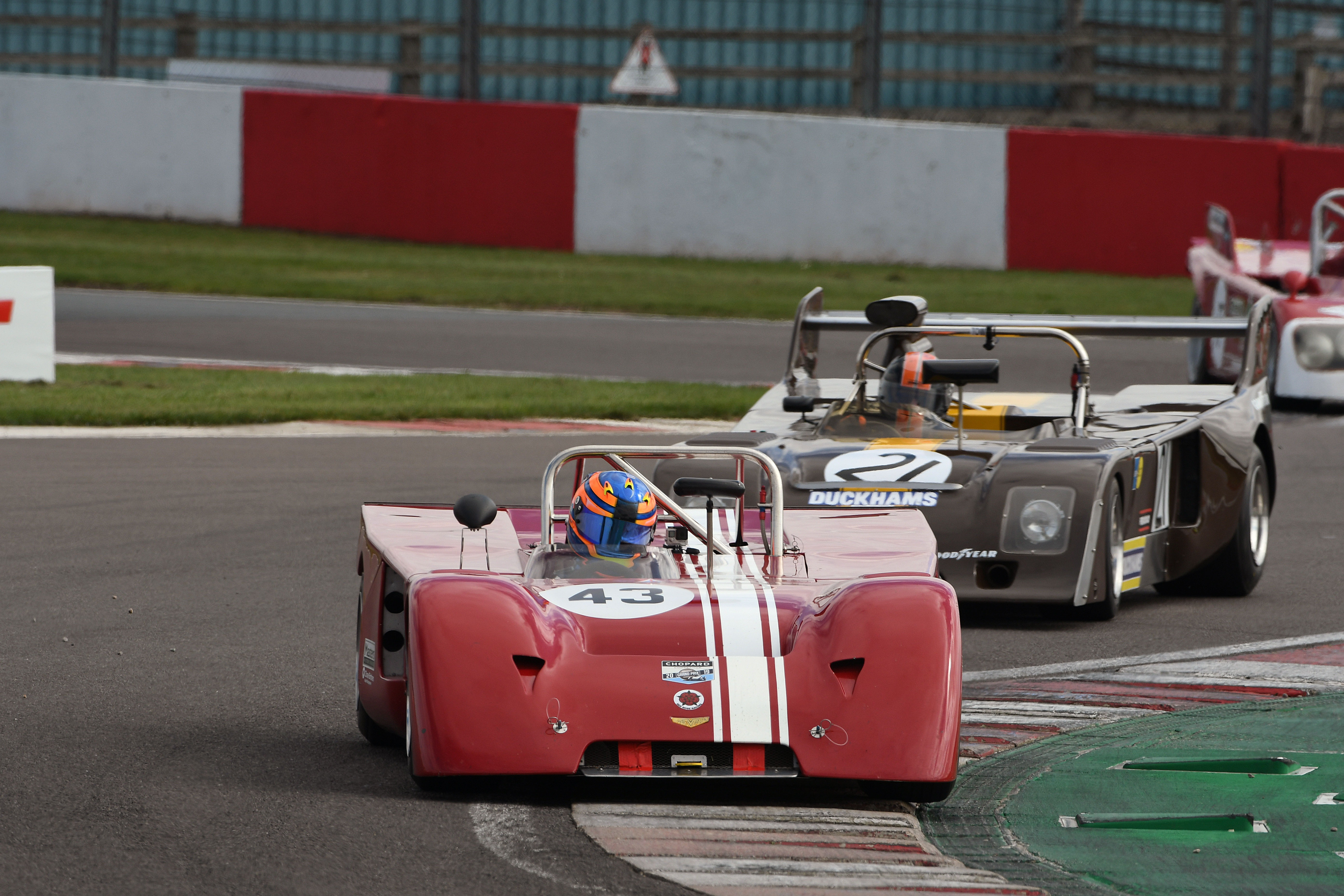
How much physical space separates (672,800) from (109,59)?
65.0ft

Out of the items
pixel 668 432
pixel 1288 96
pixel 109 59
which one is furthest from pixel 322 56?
pixel 668 432

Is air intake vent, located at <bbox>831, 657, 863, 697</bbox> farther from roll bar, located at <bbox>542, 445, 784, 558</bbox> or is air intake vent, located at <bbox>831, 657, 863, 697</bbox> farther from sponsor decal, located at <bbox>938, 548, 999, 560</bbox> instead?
sponsor decal, located at <bbox>938, 548, 999, 560</bbox>

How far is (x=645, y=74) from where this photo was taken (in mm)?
23125

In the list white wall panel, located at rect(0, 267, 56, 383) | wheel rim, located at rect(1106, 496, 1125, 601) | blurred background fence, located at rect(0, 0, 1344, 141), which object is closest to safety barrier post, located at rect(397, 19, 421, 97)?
blurred background fence, located at rect(0, 0, 1344, 141)

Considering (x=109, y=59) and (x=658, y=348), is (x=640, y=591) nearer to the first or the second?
(x=658, y=348)

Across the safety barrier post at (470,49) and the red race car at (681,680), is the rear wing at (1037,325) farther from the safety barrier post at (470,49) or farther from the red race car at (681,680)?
the safety barrier post at (470,49)

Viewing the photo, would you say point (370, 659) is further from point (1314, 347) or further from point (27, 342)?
point (1314, 347)

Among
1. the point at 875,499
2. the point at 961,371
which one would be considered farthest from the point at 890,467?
the point at 961,371

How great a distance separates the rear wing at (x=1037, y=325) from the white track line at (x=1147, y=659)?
187cm

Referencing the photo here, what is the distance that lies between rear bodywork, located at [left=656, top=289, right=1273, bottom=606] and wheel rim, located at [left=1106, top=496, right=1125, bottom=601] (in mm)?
38

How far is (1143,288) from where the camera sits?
68.1 feet

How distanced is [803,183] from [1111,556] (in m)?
14.2

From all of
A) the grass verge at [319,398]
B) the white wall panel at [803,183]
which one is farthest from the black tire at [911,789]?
the white wall panel at [803,183]

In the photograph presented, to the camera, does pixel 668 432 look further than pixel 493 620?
Yes
